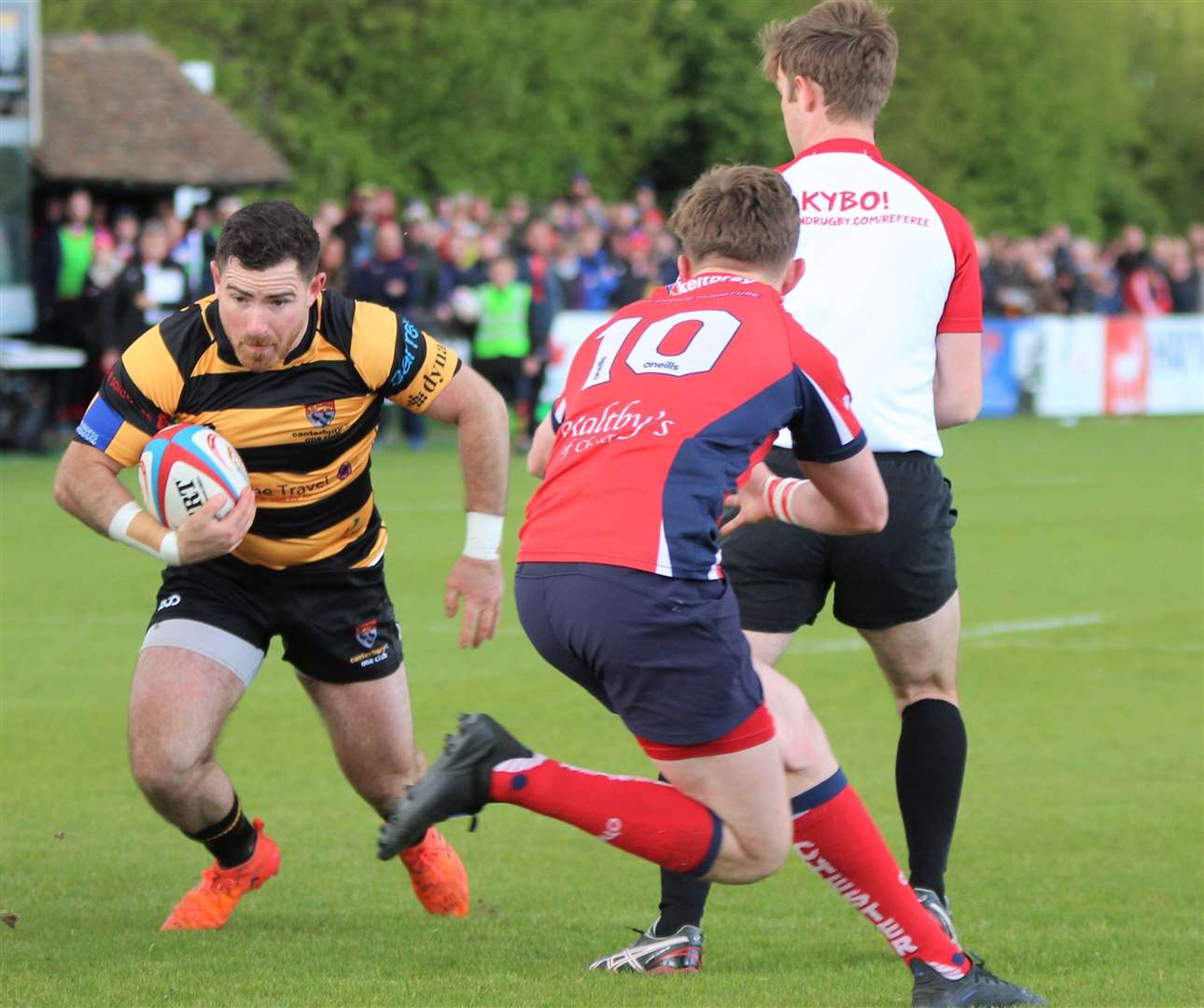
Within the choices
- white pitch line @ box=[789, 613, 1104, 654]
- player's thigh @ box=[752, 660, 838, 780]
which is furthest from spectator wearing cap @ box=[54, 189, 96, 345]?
player's thigh @ box=[752, 660, 838, 780]

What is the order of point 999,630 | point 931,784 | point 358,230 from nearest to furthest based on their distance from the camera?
1. point 931,784
2. point 999,630
3. point 358,230

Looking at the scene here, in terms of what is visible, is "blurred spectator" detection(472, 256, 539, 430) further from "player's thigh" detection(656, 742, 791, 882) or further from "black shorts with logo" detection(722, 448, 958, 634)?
"player's thigh" detection(656, 742, 791, 882)

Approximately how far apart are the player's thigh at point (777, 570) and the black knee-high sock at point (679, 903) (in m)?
0.51

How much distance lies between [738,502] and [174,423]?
1.76m

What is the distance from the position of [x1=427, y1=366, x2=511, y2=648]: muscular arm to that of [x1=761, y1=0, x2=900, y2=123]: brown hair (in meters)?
1.24

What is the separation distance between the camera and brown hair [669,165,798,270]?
500 centimetres

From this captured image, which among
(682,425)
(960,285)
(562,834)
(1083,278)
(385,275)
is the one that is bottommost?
(1083,278)

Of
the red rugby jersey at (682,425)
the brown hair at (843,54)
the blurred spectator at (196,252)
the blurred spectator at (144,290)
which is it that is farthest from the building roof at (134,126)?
the red rugby jersey at (682,425)

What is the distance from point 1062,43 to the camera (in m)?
61.3

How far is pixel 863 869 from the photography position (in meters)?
4.98

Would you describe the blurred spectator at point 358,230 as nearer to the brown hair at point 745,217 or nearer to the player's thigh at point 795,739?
the brown hair at point 745,217

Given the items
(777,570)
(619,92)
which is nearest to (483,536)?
(777,570)

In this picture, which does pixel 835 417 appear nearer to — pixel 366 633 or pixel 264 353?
pixel 264 353

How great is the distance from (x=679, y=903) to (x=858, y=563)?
100cm
